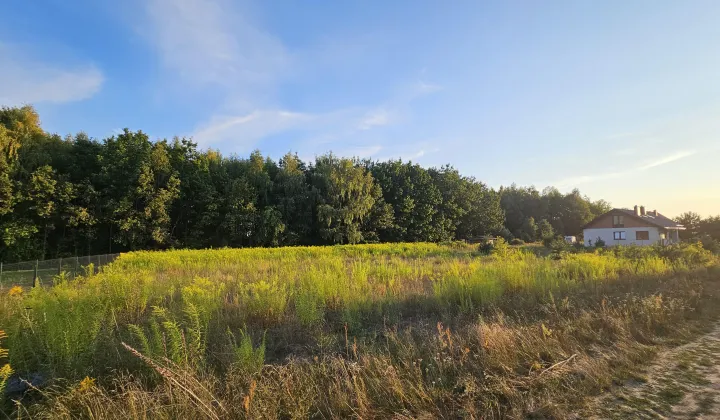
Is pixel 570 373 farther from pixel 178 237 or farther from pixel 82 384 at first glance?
pixel 178 237

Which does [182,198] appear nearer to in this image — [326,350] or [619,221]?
[326,350]

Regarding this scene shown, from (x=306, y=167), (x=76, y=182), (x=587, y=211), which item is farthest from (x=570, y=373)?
(x=587, y=211)

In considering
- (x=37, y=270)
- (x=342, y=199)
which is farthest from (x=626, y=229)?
(x=37, y=270)

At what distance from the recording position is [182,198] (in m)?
34.3

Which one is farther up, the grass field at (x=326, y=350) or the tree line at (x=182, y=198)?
the tree line at (x=182, y=198)

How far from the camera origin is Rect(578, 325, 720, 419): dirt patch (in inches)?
132

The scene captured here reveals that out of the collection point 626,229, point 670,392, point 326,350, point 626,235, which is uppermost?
point 626,229

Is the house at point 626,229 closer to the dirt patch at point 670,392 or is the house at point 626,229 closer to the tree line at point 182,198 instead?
the tree line at point 182,198

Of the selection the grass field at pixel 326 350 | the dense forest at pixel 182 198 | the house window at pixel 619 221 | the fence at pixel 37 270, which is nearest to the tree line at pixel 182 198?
the dense forest at pixel 182 198

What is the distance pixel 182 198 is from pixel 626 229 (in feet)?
188

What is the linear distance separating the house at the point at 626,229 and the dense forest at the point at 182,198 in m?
21.7

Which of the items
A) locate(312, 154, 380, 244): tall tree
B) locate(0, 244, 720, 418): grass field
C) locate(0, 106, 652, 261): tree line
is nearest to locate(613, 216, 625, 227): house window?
locate(0, 106, 652, 261): tree line

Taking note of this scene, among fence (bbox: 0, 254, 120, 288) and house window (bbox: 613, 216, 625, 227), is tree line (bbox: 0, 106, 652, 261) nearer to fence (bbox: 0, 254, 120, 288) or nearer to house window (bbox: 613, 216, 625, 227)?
fence (bbox: 0, 254, 120, 288)

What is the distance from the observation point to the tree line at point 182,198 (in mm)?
27047
